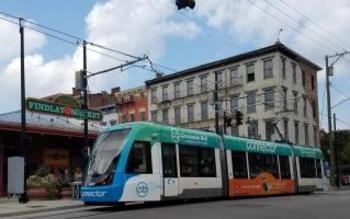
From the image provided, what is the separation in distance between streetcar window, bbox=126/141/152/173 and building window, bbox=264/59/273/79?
4640 centimetres

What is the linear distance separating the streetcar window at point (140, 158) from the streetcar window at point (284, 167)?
13.9m

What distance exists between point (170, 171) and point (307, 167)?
56.9 feet

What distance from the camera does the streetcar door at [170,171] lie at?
23.4 metres

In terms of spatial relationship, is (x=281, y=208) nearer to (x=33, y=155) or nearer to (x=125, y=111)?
(x=33, y=155)

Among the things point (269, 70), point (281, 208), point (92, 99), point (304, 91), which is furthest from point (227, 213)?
point (92, 99)

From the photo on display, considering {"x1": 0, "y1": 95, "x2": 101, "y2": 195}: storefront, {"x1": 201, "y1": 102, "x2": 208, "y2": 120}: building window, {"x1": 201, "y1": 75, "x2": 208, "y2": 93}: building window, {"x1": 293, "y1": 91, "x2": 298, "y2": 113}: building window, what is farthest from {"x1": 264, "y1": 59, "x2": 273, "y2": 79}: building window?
{"x1": 0, "y1": 95, "x2": 101, "y2": 195}: storefront

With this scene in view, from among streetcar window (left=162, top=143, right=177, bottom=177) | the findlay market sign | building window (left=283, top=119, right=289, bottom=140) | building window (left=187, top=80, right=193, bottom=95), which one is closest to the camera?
streetcar window (left=162, top=143, right=177, bottom=177)

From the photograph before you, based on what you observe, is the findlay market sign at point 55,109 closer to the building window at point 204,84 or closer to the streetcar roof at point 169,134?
the streetcar roof at point 169,134

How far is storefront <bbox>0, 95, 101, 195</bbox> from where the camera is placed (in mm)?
33469

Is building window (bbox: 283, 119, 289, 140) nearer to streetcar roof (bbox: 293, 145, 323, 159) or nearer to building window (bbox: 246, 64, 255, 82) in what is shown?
building window (bbox: 246, 64, 255, 82)

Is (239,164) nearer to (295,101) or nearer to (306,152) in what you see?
(306,152)

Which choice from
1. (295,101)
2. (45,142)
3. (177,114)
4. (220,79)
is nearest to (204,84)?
(220,79)

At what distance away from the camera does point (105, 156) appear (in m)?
22.4

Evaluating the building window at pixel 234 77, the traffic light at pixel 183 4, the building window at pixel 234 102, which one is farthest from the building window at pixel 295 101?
the traffic light at pixel 183 4
